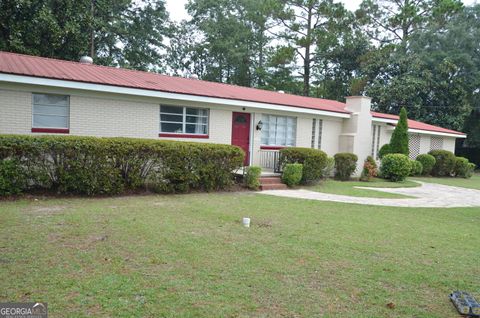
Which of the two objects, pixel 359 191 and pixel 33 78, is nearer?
pixel 33 78

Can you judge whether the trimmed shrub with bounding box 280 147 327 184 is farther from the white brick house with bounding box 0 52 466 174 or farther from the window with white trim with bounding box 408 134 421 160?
the window with white trim with bounding box 408 134 421 160

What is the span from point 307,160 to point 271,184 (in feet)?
5.66

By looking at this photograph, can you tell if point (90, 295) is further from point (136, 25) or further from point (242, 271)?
point (136, 25)

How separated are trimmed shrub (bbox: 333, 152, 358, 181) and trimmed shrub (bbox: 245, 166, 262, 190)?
18.2 ft

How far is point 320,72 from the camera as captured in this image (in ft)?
121

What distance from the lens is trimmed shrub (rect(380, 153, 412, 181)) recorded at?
16734mm

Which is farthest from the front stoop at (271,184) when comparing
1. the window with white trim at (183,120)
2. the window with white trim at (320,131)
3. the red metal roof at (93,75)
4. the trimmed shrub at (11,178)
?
the trimmed shrub at (11,178)

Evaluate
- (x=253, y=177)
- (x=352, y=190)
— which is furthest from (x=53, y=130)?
(x=352, y=190)

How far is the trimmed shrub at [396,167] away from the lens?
16.7 m

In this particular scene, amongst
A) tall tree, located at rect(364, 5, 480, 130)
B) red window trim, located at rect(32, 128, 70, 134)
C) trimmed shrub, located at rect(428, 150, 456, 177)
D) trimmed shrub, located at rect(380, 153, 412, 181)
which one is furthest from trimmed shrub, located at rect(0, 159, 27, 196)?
tall tree, located at rect(364, 5, 480, 130)

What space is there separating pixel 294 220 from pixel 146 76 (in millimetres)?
9314

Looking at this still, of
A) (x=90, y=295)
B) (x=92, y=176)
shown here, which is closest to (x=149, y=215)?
(x=92, y=176)

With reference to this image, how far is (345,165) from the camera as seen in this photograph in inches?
633

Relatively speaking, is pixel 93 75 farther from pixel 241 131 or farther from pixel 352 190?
pixel 352 190
